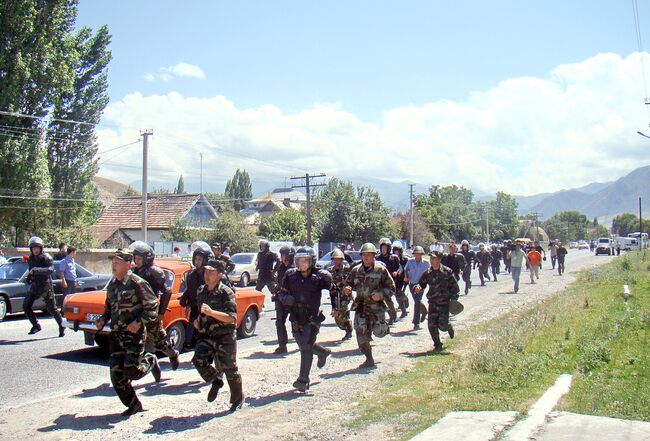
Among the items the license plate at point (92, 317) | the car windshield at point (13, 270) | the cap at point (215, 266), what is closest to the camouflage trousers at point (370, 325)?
the cap at point (215, 266)

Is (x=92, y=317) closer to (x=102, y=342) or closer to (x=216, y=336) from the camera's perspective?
(x=102, y=342)

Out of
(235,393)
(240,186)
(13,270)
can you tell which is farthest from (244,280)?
(240,186)

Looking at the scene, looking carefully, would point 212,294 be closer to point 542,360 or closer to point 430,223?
point 542,360

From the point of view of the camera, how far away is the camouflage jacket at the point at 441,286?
409 inches

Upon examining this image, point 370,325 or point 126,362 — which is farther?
point 370,325

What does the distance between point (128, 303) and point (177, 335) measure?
360 centimetres

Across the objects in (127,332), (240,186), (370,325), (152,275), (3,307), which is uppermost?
(240,186)

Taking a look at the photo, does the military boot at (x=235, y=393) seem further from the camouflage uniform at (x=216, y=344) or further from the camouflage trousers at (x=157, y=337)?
the camouflage trousers at (x=157, y=337)

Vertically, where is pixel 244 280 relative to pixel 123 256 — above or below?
below

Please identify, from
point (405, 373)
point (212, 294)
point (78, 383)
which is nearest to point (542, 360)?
point (405, 373)

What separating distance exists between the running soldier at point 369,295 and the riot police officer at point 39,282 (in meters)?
6.13

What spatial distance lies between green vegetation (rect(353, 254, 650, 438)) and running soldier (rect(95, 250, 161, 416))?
2373 millimetres

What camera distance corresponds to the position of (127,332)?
6453 mm

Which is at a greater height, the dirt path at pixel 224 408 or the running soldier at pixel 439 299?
the running soldier at pixel 439 299
